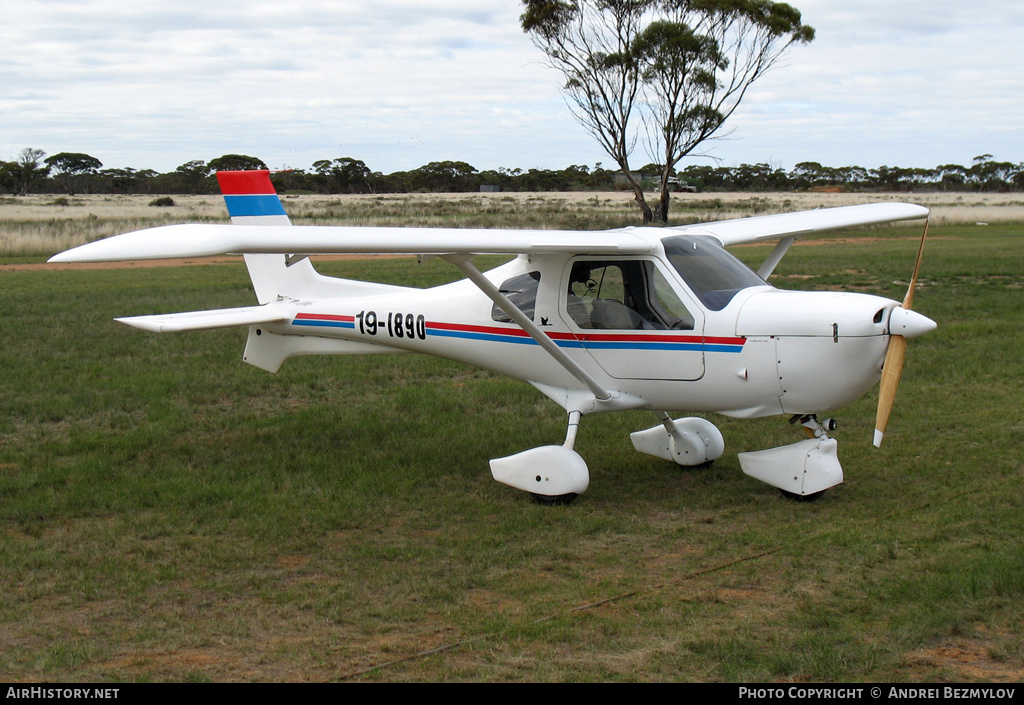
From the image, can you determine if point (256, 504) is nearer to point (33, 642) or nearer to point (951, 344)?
point (33, 642)

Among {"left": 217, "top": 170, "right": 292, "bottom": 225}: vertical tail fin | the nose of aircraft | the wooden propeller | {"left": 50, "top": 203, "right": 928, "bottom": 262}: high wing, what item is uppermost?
{"left": 217, "top": 170, "right": 292, "bottom": 225}: vertical tail fin

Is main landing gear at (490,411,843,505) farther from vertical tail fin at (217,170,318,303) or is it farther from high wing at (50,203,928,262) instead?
vertical tail fin at (217,170,318,303)

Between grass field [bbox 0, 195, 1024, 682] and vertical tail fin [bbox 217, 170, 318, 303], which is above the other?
vertical tail fin [bbox 217, 170, 318, 303]

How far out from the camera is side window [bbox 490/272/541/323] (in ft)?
25.0

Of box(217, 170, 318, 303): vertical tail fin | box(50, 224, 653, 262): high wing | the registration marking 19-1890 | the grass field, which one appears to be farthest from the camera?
box(217, 170, 318, 303): vertical tail fin

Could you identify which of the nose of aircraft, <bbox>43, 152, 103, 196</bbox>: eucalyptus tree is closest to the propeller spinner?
the nose of aircraft

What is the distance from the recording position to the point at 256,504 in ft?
23.6

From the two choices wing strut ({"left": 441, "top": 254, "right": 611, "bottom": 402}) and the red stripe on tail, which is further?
the red stripe on tail

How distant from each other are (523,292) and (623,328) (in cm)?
92

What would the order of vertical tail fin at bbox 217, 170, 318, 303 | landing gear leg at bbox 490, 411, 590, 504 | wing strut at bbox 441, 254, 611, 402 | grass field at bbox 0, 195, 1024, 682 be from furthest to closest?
vertical tail fin at bbox 217, 170, 318, 303
landing gear leg at bbox 490, 411, 590, 504
wing strut at bbox 441, 254, 611, 402
grass field at bbox 0, 195, 1024, 682

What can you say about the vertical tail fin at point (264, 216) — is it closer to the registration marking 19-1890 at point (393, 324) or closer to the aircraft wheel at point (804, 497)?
the registration marking 19-1890 at point (393, 324)

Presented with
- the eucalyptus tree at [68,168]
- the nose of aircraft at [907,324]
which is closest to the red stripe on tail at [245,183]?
the nose of aircraft at [907,324]

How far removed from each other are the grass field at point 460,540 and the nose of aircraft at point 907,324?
1.31m

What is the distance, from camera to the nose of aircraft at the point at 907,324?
624 centimetres
